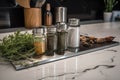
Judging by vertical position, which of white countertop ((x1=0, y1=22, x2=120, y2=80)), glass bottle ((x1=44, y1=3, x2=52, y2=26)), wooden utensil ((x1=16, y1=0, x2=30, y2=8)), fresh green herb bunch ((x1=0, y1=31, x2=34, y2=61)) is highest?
wooden utensil ((x1=16, y1=0, x2=30, y2=8))

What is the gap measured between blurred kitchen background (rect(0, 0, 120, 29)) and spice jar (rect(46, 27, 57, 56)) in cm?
71

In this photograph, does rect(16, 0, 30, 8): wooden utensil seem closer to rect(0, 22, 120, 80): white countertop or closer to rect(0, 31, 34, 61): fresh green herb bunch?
rect(0, 31, 34, 61): fresh green herb bunch

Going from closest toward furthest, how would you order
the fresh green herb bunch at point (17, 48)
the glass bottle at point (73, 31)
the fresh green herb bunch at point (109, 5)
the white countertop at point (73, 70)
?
the white countertop at point (73, 70) < the fresh green herb bunch at point (17, 48) < the glass bottle at point (73, 31) < the fresh green herb bunch at point (109, 5)

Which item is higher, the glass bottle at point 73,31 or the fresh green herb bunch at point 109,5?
the fresh green herb bunch at point 109,5

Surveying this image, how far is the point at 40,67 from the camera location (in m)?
0.70

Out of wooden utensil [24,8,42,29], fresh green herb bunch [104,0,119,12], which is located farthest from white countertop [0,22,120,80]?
fresh green herb bunch [104,0,119,12]

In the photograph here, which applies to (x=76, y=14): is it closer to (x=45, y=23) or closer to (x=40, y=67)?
(x=45, y=23)

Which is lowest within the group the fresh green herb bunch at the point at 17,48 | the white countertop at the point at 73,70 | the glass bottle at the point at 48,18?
the white countertop at the point at 73,70

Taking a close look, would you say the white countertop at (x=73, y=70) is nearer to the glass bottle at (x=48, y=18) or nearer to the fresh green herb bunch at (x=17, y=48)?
the fresh green herb bunch at (x=17, y=48)

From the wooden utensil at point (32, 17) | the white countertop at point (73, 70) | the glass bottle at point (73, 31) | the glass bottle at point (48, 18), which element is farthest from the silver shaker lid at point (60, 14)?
the white countertop at point (73, 70)

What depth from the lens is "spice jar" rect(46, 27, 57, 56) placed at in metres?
0.80

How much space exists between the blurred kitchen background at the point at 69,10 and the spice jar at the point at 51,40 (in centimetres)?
71

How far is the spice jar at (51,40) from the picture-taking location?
80 cm

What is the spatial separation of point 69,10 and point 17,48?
3.63 ft
